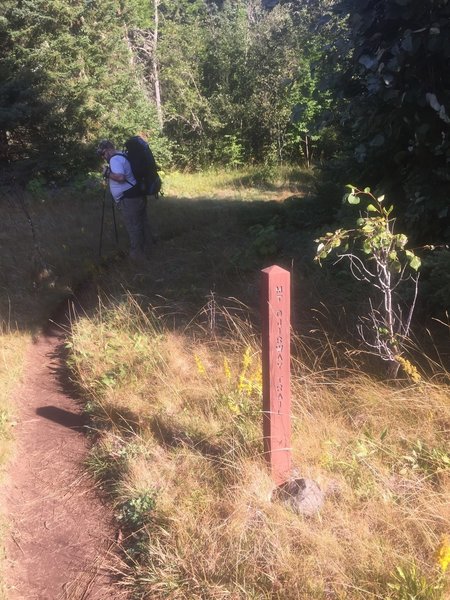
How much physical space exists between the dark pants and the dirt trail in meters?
3.39

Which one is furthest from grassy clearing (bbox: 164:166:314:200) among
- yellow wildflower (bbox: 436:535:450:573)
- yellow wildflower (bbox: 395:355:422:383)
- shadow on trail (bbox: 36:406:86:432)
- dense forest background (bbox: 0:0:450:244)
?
yellow wildflower (bbox: 436:535:450:573)

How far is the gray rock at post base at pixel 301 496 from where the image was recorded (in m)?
3.04

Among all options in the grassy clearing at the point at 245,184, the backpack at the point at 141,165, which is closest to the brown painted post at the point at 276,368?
the backpack at the point at 141,165

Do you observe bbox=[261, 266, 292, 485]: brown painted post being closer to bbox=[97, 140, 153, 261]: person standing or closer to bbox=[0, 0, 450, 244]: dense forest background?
bbox=[0, 0, 450, 244]: dense forest background

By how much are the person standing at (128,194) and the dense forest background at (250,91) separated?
243 centimetres

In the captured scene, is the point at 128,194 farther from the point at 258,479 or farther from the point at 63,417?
the point at 258,479

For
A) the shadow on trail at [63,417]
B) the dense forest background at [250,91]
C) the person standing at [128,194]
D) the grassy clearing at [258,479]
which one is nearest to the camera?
the grassy clearing at [258,479]

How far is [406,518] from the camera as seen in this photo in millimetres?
2820

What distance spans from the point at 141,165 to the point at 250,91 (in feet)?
48.1

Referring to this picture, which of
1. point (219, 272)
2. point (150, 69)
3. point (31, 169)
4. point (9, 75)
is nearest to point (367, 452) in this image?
point (219, 272)

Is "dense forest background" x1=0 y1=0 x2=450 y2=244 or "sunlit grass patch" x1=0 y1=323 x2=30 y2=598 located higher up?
"dense forest background" x1=0 y1=0 x2=450 y2=244

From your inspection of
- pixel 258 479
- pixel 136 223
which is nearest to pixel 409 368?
pixel 258 479

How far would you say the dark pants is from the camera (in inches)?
315

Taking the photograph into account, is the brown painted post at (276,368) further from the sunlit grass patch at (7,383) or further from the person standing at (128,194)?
the person standing at (128,194)
